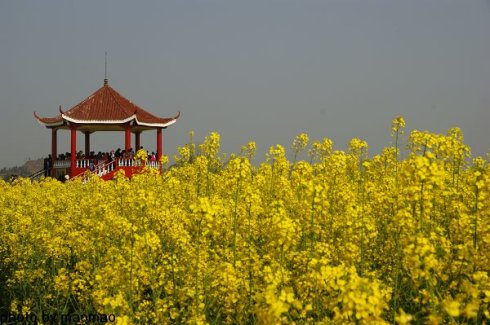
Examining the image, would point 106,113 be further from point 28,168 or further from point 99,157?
point 28,168

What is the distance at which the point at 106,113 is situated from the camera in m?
26.2

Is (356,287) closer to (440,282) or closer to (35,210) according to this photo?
(440,282)

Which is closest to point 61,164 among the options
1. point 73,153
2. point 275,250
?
point 73,153

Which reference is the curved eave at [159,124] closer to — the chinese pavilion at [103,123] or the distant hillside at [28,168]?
the chinese pavilion at [103,123]

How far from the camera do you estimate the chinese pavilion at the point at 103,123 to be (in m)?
25.1

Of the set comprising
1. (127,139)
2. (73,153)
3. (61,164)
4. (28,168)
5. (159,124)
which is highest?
(159,124)

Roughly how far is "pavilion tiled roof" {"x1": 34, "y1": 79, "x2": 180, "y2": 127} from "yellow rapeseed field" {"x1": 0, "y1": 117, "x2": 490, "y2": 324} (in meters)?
15.0

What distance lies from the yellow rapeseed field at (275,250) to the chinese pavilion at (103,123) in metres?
14.2

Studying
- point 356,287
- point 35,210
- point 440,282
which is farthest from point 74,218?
point 356,287

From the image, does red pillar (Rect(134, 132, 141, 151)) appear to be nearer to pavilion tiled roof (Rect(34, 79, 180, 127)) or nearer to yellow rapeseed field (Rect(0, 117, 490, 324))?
pavilion tiled roof (Rect(34, 79, 180, 127))

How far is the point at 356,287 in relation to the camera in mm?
3363

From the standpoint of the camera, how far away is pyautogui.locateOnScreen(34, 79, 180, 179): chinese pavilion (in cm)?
2509

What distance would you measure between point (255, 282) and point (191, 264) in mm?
754

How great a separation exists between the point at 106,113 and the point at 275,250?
21.7 meters
